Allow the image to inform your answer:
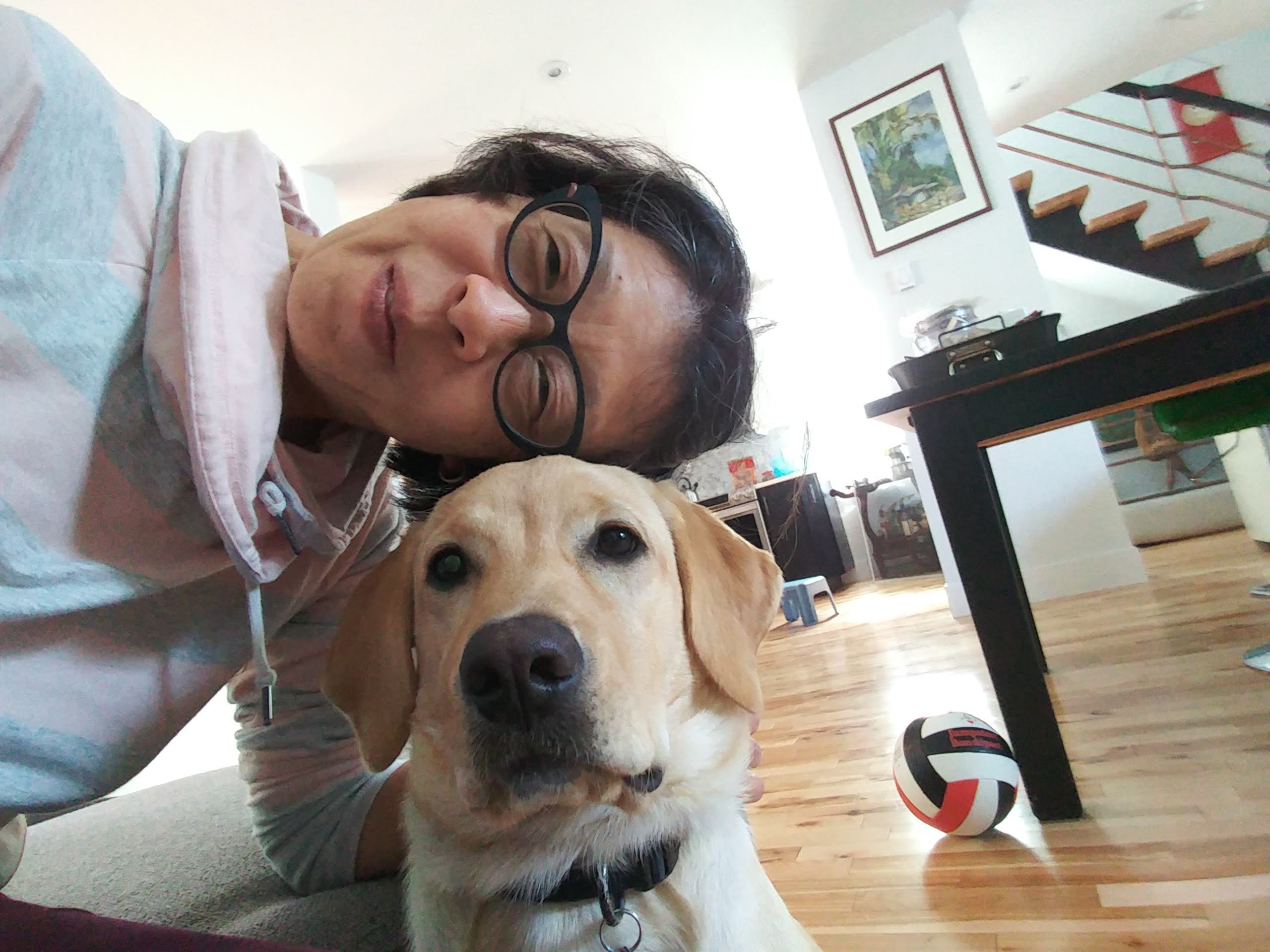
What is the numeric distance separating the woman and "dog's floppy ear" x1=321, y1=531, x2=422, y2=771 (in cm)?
10

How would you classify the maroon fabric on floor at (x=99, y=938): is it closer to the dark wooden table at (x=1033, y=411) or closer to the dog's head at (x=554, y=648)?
the dog's head at (x=554, y=648)

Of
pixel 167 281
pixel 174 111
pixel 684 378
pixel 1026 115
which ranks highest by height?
pixel 174 111

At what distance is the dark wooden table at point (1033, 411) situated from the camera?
1509 mm

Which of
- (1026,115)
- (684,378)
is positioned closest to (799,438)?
(1026,115)

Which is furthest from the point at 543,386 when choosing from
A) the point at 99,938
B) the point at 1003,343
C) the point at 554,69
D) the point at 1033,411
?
the point at 554,69

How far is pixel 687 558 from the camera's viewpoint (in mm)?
1128

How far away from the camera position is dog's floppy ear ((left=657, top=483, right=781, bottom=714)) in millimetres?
1060

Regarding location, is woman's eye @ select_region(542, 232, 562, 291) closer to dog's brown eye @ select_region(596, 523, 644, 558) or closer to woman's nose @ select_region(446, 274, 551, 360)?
woman's nose @ select_region(446, 274, 551, 360)

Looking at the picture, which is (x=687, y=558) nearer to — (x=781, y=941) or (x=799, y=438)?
(x=781, y=941)

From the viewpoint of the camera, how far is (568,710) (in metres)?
0.76

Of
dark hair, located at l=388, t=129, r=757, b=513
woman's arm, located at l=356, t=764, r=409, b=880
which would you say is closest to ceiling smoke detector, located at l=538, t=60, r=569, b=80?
dark hair, located at l=388, t=129, r=757, b=513

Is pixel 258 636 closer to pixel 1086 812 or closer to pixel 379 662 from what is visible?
pixel 379 662

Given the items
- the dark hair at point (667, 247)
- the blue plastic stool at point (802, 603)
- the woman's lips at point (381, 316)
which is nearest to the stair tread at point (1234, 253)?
the blue plastic stool at point (802, 603)

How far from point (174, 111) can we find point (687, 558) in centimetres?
472
